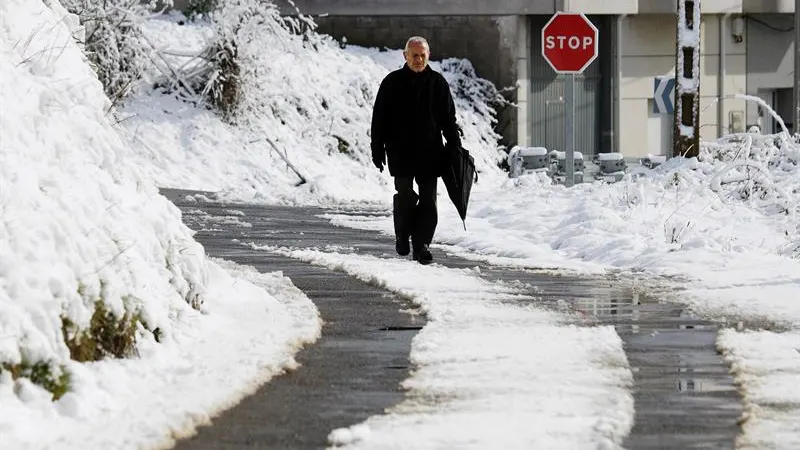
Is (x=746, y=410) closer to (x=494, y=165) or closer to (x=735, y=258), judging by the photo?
(x=735, y=258)

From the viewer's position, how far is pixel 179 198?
25.9 metres

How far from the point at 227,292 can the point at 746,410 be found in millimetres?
4546

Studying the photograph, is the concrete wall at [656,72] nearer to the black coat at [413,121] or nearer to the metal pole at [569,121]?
the metal pole at [569,121]

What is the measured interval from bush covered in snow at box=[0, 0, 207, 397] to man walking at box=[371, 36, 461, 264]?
3.41m

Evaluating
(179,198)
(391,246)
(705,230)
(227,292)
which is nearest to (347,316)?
(227,292)

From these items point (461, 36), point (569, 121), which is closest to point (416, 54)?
point (569, 121)

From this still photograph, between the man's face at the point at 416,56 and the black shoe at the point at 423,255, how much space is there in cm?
155

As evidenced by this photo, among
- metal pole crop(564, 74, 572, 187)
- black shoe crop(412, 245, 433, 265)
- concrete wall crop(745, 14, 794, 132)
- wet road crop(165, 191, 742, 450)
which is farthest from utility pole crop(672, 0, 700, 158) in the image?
concrete wall crop(745, 14, 794, 132)

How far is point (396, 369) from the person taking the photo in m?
8.97

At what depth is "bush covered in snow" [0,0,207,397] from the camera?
784 centimetres

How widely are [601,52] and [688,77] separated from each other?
12480mm

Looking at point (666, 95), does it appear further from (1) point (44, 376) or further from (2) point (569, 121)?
(1) point (44, 376)

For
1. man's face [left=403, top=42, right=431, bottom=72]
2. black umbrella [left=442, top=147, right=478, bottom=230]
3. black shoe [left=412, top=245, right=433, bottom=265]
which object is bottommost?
black shoe [left=412, top=245, right=433, bottom=265]

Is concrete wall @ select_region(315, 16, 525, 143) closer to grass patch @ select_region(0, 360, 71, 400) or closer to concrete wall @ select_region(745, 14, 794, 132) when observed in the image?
concrete wall @ select_region(745, 14, 794, 132)
